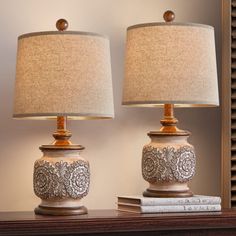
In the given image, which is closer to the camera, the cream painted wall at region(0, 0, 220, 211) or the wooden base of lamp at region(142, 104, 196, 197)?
the wooden base of lamp at region(142, 104, 196, 197)

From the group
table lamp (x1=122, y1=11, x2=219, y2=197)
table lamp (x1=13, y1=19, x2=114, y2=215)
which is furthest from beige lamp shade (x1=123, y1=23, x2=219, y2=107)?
table lamp (x1=13, y1=19, x2=114, y2=215)

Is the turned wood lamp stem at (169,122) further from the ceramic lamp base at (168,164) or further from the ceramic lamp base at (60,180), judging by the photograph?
the ceramic lamp base at (60,180)

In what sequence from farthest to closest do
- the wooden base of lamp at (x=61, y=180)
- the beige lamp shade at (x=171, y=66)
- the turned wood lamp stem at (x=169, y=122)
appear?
1. the turned wood lamp stem at (x=169, y=122)
2. the beige lamp shade at (x=171, y=66)
3. the wooden base of lamp at (x=61, y=180)

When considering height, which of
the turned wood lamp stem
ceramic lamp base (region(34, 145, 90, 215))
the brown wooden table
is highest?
the turned wood lamp stem

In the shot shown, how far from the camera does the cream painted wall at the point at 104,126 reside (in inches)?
87.7

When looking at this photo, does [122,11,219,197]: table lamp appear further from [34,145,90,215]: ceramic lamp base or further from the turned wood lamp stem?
[34,145,90,215]: ceramic lamp base

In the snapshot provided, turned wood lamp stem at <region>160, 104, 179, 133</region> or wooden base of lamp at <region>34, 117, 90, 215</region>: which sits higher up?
turned wood lamp stem at <region>160, 104, 179, 133</region>

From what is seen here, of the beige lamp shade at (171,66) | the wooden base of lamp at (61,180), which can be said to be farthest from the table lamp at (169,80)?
the wooden base of lamp at (61,180)

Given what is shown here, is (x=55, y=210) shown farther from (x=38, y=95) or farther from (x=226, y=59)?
(x=226, y=59)

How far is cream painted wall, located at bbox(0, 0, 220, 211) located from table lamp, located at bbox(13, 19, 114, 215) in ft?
0.88

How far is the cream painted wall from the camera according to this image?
7.30ft

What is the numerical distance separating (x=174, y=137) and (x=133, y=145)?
1.01 feet

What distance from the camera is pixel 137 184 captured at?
241 cm

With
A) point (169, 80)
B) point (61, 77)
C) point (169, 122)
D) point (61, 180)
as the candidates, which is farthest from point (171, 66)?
point (61, 180)
